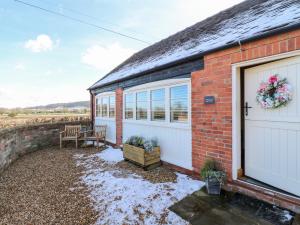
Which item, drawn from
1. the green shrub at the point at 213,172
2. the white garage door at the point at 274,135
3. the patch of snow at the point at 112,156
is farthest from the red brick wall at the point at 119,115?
the white garage door at the point at 274,135

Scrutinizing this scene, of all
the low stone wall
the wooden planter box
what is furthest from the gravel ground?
the wooden planter box

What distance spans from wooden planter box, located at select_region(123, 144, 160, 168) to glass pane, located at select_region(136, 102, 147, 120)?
4.35ft

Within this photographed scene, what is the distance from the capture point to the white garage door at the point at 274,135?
2.75 m

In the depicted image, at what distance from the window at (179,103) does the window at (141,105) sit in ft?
4.36

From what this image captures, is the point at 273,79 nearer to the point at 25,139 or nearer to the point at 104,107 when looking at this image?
the point at 104,107

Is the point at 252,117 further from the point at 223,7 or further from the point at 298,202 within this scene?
the point at 223,7

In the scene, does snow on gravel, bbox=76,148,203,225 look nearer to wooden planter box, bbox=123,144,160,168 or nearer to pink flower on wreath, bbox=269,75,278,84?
wooden planter box, bbox=123,144,160,168

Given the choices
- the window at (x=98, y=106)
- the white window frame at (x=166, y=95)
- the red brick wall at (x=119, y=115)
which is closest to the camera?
the white window frame at (x=166, y=95)

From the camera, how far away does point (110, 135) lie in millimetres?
8391

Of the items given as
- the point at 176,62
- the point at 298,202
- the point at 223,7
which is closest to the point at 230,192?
the point at 298,202

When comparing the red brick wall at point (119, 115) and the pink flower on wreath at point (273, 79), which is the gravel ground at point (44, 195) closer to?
the red brick wall at point (119, 115)

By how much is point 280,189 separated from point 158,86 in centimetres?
381

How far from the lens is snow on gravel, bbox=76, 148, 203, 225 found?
2748 millimetres

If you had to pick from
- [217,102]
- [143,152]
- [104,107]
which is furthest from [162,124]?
[104,107]
